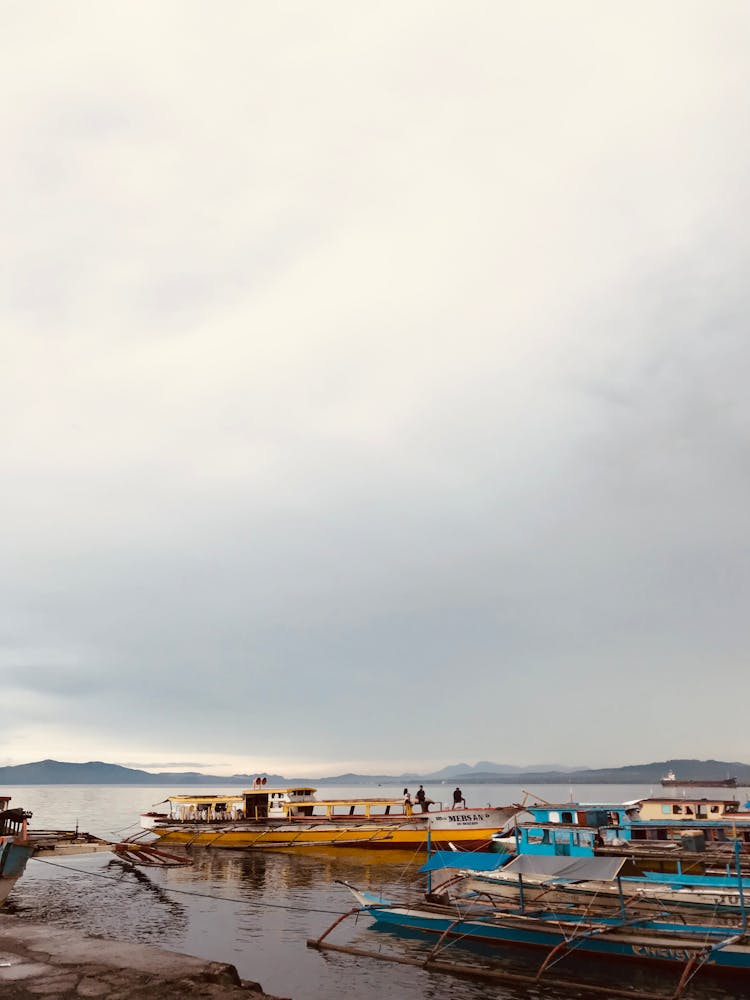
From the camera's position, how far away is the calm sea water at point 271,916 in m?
21.7

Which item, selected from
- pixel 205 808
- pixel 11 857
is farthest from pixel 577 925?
pixel 205 808

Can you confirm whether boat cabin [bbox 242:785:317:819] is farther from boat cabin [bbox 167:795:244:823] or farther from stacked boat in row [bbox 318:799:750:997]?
stacked boat in row [bbox 318:799:750:997]

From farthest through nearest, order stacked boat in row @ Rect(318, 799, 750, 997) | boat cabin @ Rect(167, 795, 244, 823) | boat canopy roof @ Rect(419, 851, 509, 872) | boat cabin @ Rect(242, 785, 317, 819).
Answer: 1. boat cabin @ Rect(167, 795, 244, 823)
2. boat cabin @ Rect(242, 785, 317, 819)
3. boat canopy roof @ Rect(419, 851, 509, 872)
4. stacked boat in row @ Rect(318, 799, 750, 997)

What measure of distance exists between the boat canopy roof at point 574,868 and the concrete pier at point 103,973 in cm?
1176

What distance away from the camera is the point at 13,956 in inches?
572

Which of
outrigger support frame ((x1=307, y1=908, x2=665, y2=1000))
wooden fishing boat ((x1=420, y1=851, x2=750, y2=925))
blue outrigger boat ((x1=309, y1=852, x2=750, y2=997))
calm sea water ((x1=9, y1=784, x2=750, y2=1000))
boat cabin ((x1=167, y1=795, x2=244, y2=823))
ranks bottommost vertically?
calm sea water ((x1=9, y1=784, x2=750, y2=1000))

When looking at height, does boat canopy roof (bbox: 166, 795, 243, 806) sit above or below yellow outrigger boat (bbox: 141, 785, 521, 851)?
above

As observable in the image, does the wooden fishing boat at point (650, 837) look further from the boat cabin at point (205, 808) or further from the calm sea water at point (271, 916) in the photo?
the boat cabin at point (205, 808)

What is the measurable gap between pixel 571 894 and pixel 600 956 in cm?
235

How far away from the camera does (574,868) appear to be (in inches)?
895

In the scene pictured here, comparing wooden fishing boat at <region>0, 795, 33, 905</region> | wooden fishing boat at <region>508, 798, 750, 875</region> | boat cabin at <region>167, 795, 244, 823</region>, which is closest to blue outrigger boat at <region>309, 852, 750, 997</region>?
wooden fishing boat at <region>508, 798, 750, 875</region>

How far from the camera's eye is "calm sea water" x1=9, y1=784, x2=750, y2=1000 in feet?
71.2

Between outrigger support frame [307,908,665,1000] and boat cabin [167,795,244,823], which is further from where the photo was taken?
boat cabin [167,795,244,823]

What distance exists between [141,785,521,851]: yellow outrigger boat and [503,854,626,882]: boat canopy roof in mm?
22609
